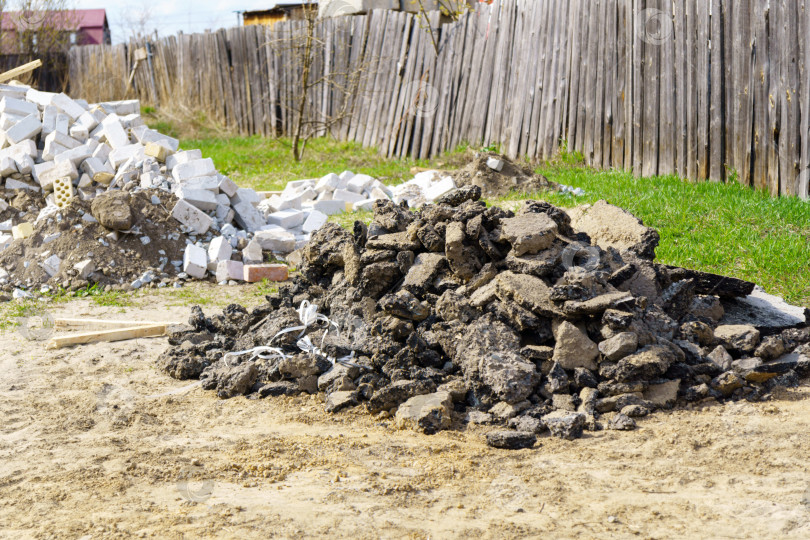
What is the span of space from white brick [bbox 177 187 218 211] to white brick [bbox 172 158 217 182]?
0.28 metres

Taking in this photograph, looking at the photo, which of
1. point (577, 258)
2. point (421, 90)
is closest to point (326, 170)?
point (421, 90)

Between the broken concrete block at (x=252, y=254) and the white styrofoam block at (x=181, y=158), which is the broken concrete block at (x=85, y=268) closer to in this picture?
the broken concrete block at (x=252, y=254)

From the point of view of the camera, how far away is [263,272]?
8109 millimetres

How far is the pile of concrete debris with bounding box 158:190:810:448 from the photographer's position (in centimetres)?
443

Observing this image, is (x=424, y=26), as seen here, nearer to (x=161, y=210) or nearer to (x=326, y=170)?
(x=326, y=170)

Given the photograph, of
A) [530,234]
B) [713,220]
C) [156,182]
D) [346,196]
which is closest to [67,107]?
[156,182]

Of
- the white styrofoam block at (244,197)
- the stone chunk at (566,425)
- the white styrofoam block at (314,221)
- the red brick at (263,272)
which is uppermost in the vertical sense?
the white styrofoam block at (244,197)

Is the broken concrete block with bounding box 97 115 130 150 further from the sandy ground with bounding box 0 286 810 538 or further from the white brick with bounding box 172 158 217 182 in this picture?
the sandy ground with bounding box 0 286 810 538

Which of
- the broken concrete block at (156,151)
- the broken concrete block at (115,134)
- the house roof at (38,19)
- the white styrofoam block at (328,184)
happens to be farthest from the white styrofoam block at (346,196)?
the house roof at (38,19)

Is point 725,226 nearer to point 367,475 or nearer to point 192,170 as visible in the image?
point 367,475

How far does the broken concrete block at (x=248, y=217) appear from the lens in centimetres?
945

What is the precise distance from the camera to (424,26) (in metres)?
13.3

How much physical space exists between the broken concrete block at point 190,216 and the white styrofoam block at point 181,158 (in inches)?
35.4

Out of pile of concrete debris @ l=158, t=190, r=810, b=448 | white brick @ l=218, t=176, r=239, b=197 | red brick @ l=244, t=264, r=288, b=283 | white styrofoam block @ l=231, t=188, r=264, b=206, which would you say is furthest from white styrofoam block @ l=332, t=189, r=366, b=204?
pile of concrete debris @ l=158, t=190, r=810, b=448
